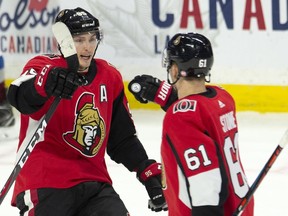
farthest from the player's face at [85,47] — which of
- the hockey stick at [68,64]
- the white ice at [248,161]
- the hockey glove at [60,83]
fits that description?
the white ice at [248,161]

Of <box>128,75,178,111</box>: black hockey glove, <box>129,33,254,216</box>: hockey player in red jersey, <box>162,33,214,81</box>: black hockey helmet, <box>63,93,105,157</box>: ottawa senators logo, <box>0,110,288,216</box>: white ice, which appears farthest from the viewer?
<box>0,110,288,216</box>: white ice

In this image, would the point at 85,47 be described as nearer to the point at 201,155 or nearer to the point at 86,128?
the point at 86,128

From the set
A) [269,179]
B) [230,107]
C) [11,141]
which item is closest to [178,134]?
[230,107]

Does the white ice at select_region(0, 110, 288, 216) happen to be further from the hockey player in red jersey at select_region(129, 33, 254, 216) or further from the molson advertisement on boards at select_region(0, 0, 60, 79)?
the hockey player in red jersey at select_region(129, 33, 254, 216)

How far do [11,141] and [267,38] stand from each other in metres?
1.79

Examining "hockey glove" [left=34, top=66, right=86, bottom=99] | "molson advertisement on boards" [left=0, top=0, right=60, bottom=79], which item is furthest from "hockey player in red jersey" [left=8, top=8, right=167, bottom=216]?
"molson advertisement on boards" [left=0, top=0, right=60, bottom=79]

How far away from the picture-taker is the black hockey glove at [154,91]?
3000mm

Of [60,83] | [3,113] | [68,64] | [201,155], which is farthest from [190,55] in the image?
[3,113]

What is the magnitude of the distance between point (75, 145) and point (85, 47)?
0.35 m

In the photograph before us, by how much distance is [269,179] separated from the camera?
4617 mm

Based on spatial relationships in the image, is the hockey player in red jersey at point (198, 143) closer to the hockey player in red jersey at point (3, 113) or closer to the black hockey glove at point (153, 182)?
the black hockey glove at point (153, 182)

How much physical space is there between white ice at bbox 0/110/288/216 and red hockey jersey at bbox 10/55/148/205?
102 centimetres

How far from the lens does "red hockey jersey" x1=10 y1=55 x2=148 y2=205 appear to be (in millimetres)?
3078

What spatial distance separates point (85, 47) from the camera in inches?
Answer: 121
